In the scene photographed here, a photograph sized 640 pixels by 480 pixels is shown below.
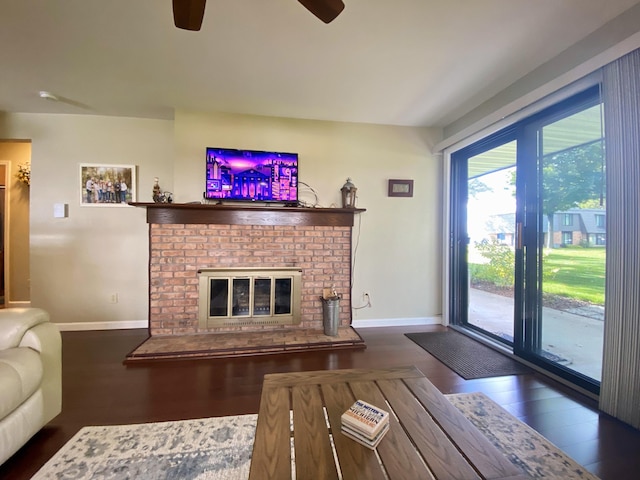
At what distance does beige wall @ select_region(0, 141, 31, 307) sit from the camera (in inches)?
142

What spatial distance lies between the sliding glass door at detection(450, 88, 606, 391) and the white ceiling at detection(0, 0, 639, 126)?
57 cm

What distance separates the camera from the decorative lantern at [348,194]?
3135 mm

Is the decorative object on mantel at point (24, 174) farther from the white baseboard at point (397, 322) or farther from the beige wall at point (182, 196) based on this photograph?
the white baseboard at point (397, 322)

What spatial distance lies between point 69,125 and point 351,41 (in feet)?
11.0

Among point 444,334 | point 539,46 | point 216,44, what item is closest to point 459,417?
point 444,334

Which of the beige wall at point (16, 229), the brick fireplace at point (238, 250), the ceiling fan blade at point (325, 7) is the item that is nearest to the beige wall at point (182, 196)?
the brick fireplace at point (238, 250)

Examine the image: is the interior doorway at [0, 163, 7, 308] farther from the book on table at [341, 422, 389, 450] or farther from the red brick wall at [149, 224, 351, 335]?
the book on table at [341, 422, 389, 450]

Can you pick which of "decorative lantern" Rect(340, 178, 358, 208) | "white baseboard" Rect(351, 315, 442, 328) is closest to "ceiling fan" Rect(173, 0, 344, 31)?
"decorative lantern" Rect(340, 178, 358, 208)

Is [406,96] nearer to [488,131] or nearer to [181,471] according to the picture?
[488,131]

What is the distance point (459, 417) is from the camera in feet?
3.51

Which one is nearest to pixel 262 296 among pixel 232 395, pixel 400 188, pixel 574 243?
pixel 232 395

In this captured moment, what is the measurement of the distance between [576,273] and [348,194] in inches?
83.0

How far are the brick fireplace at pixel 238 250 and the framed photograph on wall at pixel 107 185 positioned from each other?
2.12 feet

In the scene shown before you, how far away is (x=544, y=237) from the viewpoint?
7.47 ft
